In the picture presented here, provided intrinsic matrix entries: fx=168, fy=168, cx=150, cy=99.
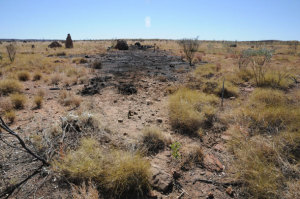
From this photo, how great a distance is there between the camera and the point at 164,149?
3.04m

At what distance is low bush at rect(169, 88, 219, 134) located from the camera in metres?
3.73

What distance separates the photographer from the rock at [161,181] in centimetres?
219

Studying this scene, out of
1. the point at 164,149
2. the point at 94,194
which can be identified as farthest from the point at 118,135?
the point at 94,194

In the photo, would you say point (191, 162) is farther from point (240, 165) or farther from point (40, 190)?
point (40, 190)

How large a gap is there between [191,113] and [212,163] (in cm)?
132

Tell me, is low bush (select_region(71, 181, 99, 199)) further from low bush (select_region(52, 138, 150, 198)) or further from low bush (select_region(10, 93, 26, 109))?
low bush (select_region(10, 93, 26, 109))

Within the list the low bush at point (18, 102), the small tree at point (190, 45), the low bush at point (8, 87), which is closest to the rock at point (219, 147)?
the low bush at point (18, 102)

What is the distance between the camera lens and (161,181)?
7.38 ft

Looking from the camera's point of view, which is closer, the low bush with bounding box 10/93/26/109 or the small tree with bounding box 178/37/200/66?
the low bush with bounding box 10/93/26/109

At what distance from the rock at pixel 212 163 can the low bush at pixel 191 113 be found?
830mm

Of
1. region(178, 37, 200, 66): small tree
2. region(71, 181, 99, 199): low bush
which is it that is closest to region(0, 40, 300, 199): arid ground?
region(71, 181, 99, 199): low bush

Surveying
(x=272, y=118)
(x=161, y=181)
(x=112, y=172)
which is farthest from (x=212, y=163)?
(x=272, y=118)

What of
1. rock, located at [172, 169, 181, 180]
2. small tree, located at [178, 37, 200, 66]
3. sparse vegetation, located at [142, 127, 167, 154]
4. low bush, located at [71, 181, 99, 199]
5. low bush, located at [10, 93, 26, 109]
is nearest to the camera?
low bush, located at [71, 181, 99, 199]

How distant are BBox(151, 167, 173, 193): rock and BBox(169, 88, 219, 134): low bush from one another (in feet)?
4.83
